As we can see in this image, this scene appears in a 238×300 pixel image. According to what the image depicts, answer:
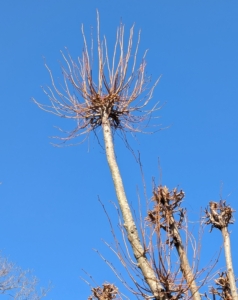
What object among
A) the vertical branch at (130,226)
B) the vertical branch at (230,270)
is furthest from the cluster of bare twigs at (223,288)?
the vertical branch at (130,226)

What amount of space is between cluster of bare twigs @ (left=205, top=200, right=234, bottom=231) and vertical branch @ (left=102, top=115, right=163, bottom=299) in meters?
3.00

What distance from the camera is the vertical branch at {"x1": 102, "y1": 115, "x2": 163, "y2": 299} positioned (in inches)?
132

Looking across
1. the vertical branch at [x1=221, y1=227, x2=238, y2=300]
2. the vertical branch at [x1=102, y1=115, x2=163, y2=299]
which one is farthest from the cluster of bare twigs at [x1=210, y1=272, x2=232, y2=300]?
the vertical branch at [x1=102, y1=115, x2=163, y2=299]

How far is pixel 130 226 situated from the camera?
3.63 meters

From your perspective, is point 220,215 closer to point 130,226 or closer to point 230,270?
point 230,270

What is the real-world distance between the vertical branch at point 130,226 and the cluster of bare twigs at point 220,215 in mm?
2996

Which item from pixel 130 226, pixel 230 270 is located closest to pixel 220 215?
pixel 230 270

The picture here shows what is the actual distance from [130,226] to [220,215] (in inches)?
132

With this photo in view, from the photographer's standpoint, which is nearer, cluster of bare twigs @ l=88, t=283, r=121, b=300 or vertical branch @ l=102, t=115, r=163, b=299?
vertical branch @ l=102, t=115, r=163, b=299

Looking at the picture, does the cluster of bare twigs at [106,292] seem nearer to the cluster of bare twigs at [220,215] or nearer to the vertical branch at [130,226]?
the cluster of bare twigs at [220,215]

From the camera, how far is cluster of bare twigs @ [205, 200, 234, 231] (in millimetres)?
6512

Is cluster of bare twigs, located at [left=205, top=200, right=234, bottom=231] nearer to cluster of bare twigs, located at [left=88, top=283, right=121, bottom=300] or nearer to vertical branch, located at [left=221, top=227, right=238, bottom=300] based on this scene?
vertical branch, located at [left=221, top=227, right=238, bottom=300]

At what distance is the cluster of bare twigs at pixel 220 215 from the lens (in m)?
6.51

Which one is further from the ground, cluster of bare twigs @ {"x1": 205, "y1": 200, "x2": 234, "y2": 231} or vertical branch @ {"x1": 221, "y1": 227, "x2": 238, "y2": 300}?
cluster of bare twigs @ {"x1": 205, "y1": 200, "x2": 234, "y2": 231}
